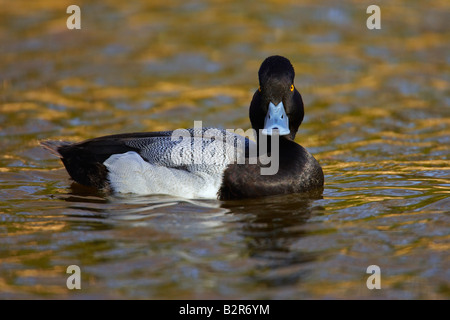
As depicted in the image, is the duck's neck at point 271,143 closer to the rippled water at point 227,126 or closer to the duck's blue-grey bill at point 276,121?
the duck's blue-grey bill at point 276,121

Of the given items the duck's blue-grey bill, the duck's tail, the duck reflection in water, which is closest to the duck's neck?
the duck's blue-grey bill

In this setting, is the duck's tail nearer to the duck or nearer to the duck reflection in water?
the duck

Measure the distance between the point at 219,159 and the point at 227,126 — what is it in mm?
2979

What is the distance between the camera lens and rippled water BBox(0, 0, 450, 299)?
620cm

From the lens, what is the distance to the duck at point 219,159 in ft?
25.8

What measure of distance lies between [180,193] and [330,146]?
2975 millimetres

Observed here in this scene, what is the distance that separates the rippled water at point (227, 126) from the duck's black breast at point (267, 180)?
4.3 inches

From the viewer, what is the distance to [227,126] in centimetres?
1088

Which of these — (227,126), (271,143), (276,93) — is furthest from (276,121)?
(227,126)

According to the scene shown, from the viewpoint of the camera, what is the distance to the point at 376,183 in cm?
849

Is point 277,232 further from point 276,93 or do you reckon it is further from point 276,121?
point 276,93

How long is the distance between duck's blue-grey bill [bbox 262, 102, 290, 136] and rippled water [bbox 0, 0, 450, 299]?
74 cm
